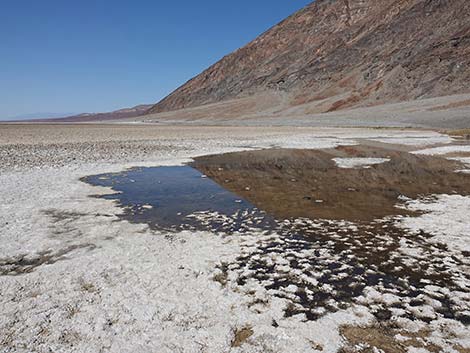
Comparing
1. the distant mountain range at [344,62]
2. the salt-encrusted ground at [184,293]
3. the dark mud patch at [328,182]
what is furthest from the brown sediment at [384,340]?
the distant mountain range at [344,62]

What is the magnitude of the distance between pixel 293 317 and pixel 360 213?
201 inches

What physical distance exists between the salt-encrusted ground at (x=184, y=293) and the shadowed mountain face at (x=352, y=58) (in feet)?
287

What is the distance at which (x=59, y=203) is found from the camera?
31.9ft

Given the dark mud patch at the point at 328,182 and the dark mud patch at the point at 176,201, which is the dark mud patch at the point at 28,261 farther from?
the dark mud patch at the point at 328,182

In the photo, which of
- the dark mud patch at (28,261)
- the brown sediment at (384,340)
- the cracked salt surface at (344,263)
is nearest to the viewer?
the brown sediment at (384,340)

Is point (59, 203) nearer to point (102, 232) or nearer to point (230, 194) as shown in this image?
point (102, 232)

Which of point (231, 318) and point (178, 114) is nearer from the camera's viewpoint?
point (231, 318)

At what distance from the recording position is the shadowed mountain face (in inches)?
3492

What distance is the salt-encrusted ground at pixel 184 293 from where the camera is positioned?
402 centimetres

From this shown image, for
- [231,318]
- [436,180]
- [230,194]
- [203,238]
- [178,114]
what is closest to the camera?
[231,318]

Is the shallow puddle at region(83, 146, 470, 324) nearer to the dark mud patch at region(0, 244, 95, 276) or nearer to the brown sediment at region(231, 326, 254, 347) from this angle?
the brown sediment at region(231, 326, 254, 347)

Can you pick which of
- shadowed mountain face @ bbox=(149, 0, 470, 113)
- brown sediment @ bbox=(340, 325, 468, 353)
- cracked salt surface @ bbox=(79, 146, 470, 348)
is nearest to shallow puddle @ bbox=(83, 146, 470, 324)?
cracked salt surface @ bbox=(79, 146, 470, 348)

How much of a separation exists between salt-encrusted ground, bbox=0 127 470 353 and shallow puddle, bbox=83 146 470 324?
1.9 inches

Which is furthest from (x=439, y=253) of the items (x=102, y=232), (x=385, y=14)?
(x=385, y=14)
